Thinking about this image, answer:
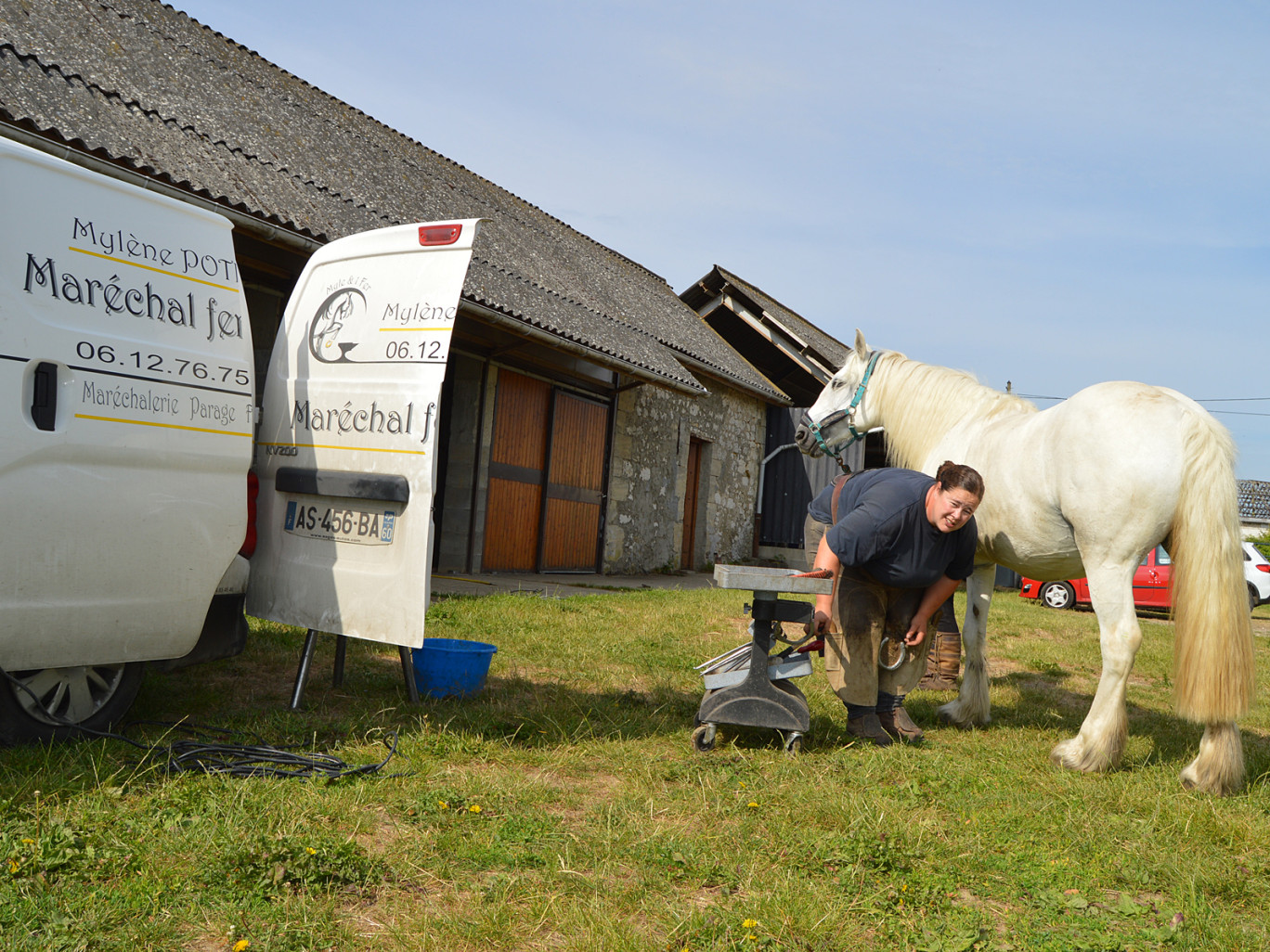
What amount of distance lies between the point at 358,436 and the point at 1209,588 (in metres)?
3.64

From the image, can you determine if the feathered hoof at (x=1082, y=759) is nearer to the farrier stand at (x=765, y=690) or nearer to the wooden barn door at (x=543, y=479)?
the farrier stand at (x=765, y=690)

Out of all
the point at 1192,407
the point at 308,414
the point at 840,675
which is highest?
the point at 1192,407

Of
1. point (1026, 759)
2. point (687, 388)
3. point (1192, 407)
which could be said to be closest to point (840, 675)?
point (1026, 759)

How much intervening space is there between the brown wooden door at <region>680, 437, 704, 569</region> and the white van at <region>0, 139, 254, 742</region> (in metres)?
11.4

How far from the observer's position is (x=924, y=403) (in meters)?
5.45

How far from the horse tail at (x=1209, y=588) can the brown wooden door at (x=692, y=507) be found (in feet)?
36.2

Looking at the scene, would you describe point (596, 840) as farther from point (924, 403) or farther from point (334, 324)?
point (924, 403)

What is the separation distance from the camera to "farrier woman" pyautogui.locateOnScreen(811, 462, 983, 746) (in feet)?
12.9

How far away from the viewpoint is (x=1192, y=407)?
3.85 metres

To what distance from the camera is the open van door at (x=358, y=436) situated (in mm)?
3684

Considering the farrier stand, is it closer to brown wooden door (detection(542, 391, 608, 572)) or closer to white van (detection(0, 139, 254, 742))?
white van (detection(0, 139, 254, 742))

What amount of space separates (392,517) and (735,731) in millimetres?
1908

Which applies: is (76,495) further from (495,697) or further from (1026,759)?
(1026,759)

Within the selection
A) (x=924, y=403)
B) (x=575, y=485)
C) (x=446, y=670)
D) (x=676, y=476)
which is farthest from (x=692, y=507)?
(x=446, y=670)
